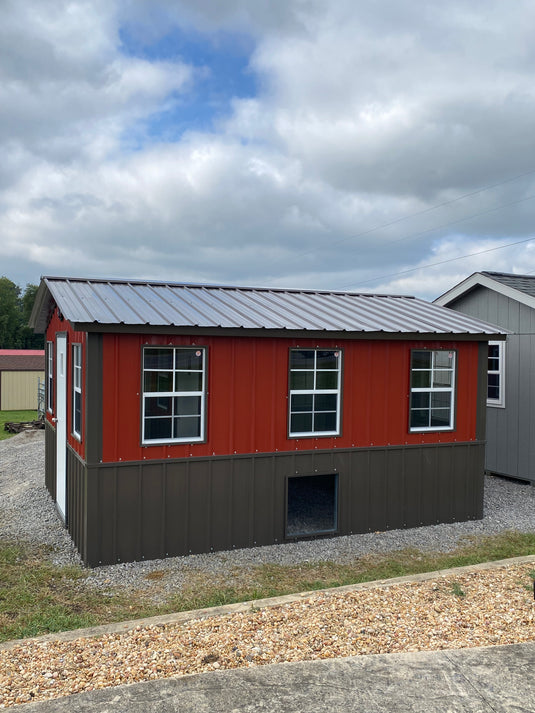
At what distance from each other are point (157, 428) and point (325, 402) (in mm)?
2718

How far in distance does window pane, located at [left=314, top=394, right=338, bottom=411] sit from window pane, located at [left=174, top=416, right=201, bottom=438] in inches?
76.5

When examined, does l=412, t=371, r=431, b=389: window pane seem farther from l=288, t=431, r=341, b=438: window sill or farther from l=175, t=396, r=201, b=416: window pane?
l=175, t=396, r=201, b=416: window pane

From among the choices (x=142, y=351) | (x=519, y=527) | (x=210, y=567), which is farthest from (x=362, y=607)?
(x=519, y=527)

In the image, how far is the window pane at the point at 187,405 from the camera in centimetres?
825

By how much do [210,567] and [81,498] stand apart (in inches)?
84.3

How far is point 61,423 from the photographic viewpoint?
983 centimetres

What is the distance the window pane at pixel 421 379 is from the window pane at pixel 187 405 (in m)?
3.77

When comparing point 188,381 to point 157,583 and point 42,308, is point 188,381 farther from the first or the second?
point 42,308

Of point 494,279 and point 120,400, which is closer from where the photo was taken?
point 120,400

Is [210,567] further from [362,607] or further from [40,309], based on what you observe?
[40,309]

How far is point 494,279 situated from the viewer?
43.5ft

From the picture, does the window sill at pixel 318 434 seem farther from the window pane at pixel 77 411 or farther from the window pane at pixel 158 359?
the window pane at pixel 77 411

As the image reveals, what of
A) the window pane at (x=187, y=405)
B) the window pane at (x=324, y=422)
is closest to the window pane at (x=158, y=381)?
the window pane at (x=187, y=405)

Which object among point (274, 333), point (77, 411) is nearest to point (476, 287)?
point (274, 333)
